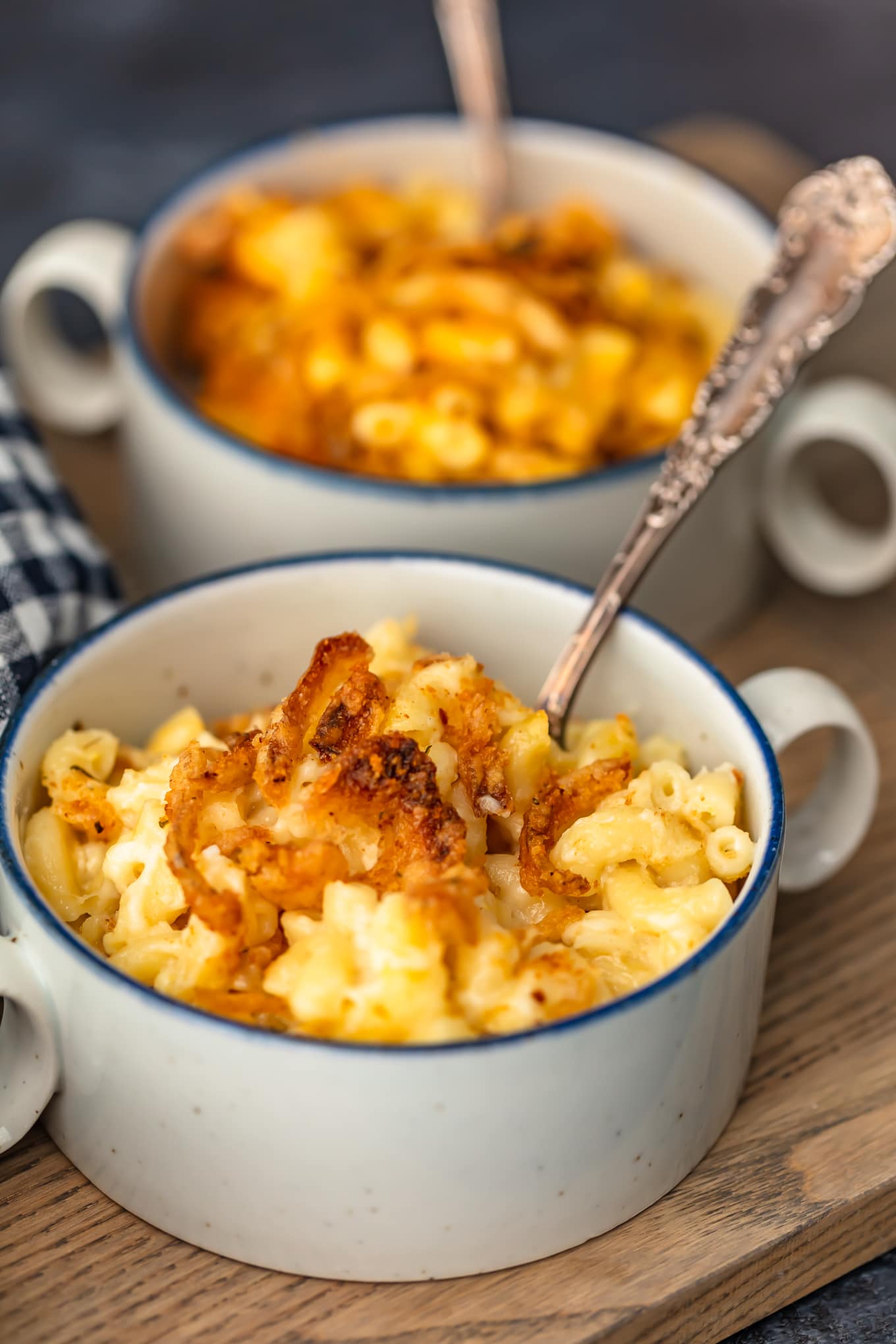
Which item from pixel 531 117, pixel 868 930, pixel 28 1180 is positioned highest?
pixel 531 117

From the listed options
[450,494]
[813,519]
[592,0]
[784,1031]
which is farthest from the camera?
[592,0]

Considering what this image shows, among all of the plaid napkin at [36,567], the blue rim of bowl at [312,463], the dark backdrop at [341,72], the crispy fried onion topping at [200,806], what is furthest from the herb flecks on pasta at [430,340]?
the dark backdrop at [341,72]

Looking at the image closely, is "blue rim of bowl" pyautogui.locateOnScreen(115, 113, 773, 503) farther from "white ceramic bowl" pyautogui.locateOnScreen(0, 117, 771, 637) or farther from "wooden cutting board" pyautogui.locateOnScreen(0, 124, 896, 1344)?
"wooden cutting board" pyautogui.locateOnScreen(0, 124, 896, 1344)

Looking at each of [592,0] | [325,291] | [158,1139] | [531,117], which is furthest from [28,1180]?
[592,0]

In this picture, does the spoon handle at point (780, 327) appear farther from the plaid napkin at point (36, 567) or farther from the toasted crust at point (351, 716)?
the plaid napkin at point (36, 567)

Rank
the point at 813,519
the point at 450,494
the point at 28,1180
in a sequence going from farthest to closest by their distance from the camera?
the point at 813,519, the point at 450,494, the point at 28,1180

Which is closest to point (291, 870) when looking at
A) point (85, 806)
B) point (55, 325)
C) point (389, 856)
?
point (389, 856)

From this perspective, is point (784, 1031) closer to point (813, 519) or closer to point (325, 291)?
point (813, 519)
